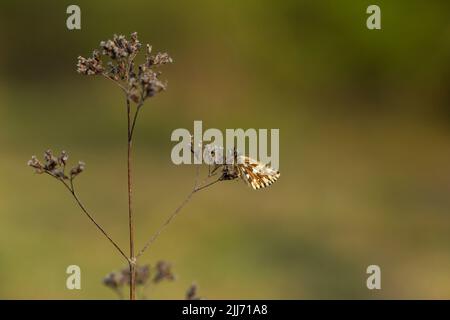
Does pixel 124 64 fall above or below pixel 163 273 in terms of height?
above

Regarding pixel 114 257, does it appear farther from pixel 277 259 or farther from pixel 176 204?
pixel 277 259

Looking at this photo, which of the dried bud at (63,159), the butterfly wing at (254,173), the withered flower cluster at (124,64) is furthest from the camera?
the butterfly wing at (254,173)

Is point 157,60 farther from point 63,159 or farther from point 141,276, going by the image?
point 141,276

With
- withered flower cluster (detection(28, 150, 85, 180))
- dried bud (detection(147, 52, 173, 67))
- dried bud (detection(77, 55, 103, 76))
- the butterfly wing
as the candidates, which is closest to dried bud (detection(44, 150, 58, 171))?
withered flower cluster (detection(28, 150, 85, 180))

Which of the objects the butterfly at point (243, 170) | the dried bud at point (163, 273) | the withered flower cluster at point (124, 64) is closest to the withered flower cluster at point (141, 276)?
the dried bud at point (163, 273)

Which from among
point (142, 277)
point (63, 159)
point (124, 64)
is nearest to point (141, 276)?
point (142, 277)

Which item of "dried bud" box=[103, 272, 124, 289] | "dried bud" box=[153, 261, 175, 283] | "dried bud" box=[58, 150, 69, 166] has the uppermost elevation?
"dried bud" box=[58, 150, 69, 166]

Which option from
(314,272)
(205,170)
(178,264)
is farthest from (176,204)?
(314,272)

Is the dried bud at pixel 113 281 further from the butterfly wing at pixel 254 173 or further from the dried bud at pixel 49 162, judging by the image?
the butterfly wing at pixel 254 173

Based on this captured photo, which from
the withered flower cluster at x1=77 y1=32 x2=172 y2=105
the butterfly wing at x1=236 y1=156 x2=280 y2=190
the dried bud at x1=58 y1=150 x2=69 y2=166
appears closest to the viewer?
the withered flower cluster at x1=77 y1=32 x2=172 y2=105

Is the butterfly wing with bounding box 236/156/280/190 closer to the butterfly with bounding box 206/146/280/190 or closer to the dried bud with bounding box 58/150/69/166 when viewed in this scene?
the butterfly with bounding box 206/146/280/190

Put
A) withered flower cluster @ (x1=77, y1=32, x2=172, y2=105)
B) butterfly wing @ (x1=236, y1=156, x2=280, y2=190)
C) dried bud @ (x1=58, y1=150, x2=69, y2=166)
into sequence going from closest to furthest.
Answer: withered flower cluster @ (x1=77, y1=32, x2=172, y2=105) < dried bud @ (x1=58, y1=150, x2=69, y2=166) < butterfly wing @ (x1=236, y1=156, x2=280, y2=190)
